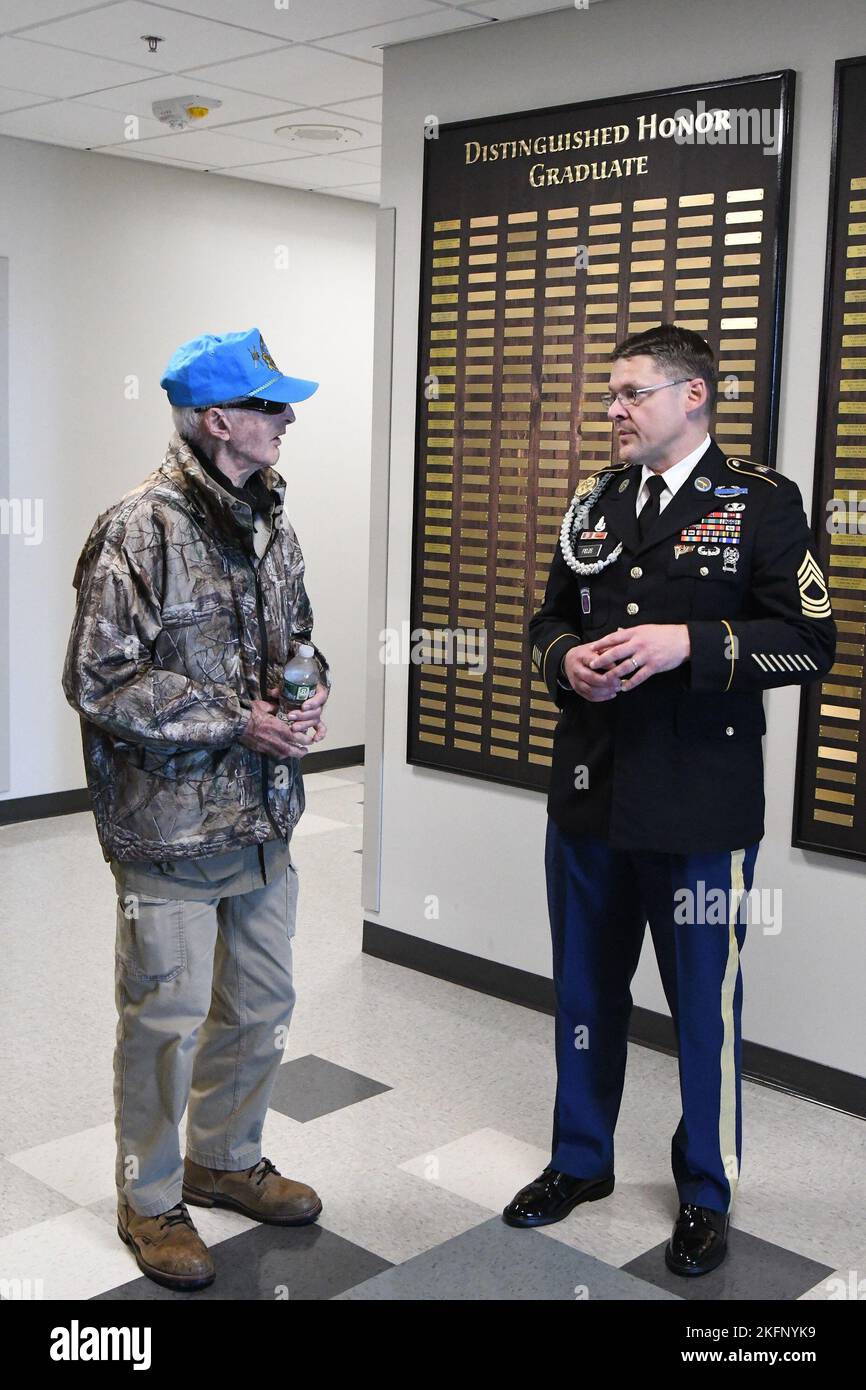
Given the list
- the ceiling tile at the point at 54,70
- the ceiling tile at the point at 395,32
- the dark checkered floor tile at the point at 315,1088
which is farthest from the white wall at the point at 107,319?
the dark checkered floor tile at the point at 315,1088

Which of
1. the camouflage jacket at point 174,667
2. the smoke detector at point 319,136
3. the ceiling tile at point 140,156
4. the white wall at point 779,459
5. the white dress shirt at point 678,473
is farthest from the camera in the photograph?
the ceiling tile at point 140,156

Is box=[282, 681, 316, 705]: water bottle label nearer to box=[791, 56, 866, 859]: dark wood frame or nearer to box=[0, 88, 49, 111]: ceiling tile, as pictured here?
box=[791, 56, 866, 859]: dark wood frame

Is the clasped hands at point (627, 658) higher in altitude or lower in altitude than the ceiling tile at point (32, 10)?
lower

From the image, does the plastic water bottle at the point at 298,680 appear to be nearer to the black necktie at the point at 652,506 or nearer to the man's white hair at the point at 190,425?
the man's white hair at the point at 190,425

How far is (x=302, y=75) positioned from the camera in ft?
13.9

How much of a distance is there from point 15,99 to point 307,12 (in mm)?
1532

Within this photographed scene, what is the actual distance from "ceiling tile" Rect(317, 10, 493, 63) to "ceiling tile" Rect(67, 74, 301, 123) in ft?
2.15

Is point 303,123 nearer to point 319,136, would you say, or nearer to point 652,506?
point 319,136

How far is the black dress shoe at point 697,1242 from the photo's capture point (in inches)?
97.0

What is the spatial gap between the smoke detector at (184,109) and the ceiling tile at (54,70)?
0.26m

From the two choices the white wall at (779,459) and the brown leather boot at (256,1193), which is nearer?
the brown leather boot at (256,1193)

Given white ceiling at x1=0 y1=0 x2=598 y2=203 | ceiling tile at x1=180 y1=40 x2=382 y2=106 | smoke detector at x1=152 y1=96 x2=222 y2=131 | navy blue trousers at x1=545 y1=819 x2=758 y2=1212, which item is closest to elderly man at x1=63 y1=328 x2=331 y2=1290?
navy blue trousers at x1=545 y1=819 x2=758 y2=1212

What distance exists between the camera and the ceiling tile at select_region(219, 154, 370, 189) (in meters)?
5.57

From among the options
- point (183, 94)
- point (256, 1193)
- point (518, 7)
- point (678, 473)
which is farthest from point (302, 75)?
point (256, 1193)
